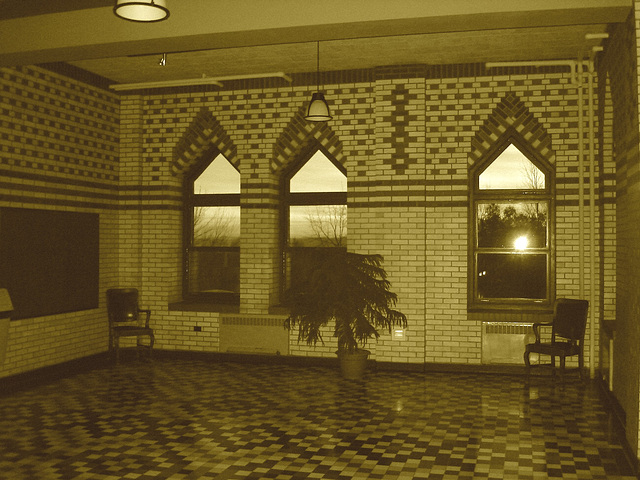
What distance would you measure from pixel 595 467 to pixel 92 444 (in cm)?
397

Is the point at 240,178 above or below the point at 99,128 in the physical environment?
below

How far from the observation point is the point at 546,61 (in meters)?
8.09

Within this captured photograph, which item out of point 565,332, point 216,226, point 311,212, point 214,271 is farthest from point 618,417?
point 216,226

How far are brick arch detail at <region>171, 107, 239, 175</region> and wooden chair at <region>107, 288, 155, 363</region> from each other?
1.91 metres

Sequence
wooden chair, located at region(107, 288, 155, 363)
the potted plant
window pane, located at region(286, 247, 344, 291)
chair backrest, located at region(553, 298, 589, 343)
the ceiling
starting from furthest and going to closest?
window pane, located at region(286, 247, 344, 291), wooden chair, located at region(107, 288, 155, 363), the potted plant, chair backrest, located at region(553, 298, 589, 343), the ceiling

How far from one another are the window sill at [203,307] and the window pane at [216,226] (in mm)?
884

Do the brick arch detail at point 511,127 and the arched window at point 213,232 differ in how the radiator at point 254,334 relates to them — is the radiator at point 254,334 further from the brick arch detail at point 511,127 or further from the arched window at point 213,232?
the brick arch detail at point 511,127

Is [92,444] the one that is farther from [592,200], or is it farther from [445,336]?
[592,200]

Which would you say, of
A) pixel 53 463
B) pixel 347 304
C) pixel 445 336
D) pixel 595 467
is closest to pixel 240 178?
pixel 347 304

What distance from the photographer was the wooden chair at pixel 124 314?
8922 mm

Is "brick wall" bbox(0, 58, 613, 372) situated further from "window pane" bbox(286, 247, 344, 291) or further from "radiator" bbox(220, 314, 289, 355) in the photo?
"window pane" bbox(286, 247, 344, 291)

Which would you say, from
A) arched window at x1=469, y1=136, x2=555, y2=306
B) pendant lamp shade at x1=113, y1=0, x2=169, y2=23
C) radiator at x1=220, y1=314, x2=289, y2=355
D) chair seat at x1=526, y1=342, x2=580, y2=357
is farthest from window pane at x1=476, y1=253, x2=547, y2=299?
pendant lamp shade at x1=113, y1=0, x2=169, y2=23

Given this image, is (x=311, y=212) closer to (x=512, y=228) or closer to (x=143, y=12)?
(x=512, y=228)

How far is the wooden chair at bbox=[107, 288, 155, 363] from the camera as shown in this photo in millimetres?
8922
